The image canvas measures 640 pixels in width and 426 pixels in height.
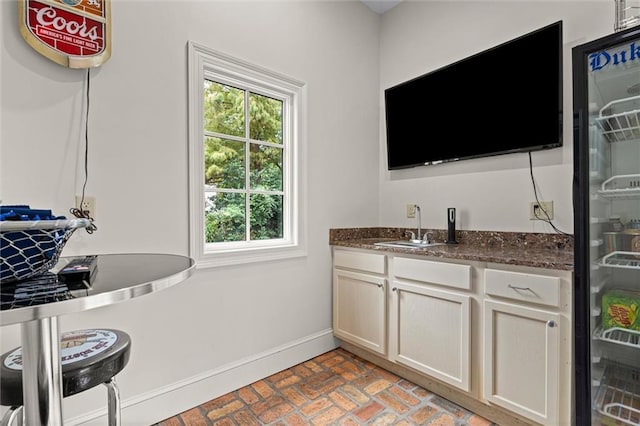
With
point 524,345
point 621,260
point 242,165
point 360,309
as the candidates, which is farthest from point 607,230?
point 242,165

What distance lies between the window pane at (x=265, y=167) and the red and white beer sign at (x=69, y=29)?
98cm

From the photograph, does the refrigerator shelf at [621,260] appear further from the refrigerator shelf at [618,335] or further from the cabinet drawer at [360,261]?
the cabinet drawer at [360,261]

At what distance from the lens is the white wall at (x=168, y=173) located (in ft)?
4.62

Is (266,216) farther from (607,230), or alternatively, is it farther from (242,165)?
(607,230)

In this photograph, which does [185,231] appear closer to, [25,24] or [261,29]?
[25,24]

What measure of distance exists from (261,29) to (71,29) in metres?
1.10

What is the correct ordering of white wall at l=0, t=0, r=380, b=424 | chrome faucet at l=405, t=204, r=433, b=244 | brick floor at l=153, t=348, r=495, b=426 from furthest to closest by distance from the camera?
chrome faucet at l=405, t=204, r=433, b=244 < brick floor at l=153, t=348, r=495, b=426 < white wall at l=0, t=0, r=380, b=424

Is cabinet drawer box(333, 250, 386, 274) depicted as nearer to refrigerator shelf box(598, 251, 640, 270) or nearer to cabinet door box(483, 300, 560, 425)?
cabinet door box(483, 300, 560, 425)

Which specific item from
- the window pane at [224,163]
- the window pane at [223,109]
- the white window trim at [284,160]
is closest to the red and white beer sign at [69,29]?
the white window trim at [284,160]

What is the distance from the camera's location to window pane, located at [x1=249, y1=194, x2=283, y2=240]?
2246mm

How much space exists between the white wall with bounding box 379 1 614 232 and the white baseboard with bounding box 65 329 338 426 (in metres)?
Result: 1.30

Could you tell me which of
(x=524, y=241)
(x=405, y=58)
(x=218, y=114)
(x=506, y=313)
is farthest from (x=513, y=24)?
(x=218, y=114)

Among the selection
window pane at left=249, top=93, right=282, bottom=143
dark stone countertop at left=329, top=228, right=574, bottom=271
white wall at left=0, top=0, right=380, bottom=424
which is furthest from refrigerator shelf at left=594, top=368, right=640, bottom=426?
window pane at left=249, top=93, right=282, bottom=143

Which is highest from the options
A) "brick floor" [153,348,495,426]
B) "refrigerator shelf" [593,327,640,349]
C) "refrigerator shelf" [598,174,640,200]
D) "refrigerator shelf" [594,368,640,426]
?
"refrigerator shelf" [598,174,640,200]
